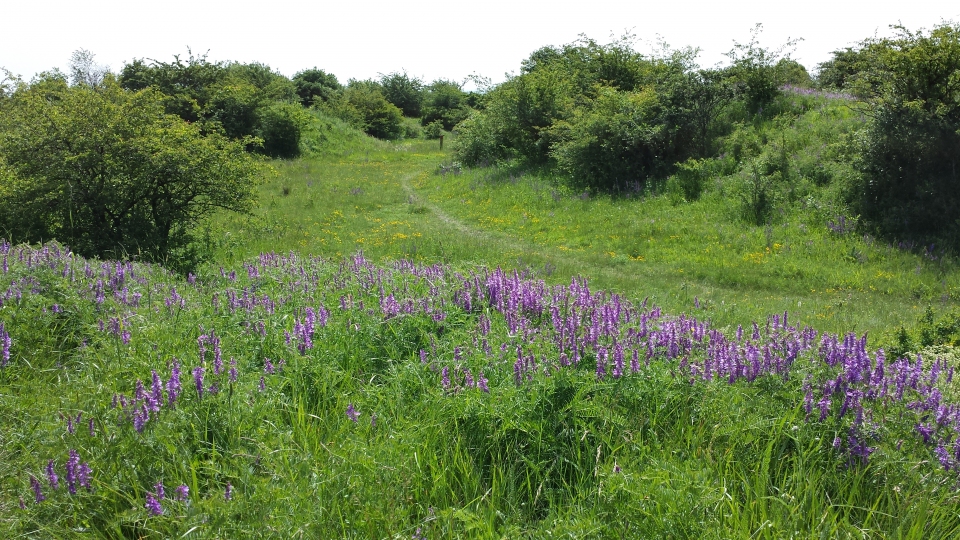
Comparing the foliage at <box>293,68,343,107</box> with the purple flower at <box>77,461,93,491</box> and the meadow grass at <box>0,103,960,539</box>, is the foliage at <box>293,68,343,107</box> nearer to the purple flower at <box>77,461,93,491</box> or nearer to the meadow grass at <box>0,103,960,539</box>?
the meadow grass at <box>0,103,960,539</box>

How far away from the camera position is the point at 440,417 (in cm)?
374

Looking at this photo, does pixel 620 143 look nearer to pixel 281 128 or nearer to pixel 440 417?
pixel 440 417

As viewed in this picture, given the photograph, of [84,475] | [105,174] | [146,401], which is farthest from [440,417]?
[105,174]

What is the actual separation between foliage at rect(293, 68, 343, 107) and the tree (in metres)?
46.7

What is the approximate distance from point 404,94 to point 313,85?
9534 millimetres

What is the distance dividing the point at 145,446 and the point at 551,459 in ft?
7.49

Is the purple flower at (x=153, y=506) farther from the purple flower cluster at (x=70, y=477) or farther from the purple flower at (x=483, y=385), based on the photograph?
the purple flower at (x=483, y=385)

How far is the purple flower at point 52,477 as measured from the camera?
2.98 m

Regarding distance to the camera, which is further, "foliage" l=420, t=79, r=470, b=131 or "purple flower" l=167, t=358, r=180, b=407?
"foliage" l=420, t=79, r=470, b=131

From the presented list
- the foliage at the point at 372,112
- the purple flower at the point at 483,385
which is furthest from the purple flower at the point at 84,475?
the foliage at the point at 372,112

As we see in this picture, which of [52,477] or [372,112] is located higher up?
[372,112]

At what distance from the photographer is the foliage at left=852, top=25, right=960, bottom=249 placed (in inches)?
484

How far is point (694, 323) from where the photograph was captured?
5102 millimetres

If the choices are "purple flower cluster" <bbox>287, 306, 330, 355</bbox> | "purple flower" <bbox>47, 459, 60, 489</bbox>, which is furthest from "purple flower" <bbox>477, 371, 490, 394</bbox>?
"purple flower" <bbox>47, 459, 60, 489</bbox>
